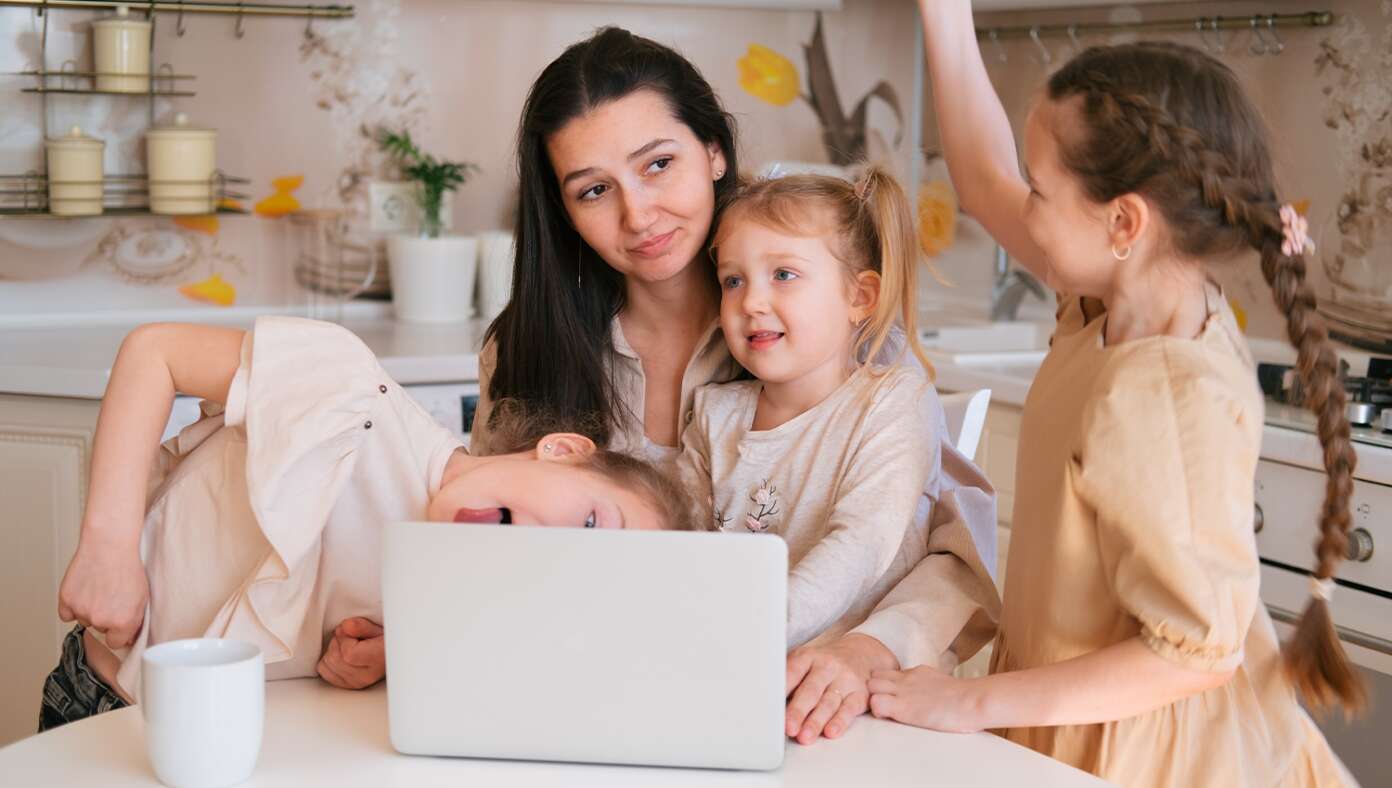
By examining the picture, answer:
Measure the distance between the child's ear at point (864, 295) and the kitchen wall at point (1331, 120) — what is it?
106 centimetres

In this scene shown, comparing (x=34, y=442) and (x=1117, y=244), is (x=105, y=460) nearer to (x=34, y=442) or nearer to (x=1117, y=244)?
(x=1117, y=244)

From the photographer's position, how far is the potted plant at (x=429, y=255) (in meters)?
3.00

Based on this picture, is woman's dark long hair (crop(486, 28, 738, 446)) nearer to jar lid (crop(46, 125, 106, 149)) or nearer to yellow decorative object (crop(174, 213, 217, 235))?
jar lid (crop(46, 125, 106, 149))

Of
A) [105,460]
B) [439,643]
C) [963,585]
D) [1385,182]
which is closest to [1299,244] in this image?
[963,585]

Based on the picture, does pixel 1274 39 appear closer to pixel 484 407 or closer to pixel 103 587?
pixel 484 407

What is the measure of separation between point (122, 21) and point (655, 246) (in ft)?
5.67

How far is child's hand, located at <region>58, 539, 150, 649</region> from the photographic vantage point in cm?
113

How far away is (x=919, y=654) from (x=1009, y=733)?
0.11 m

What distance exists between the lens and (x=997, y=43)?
3.16 m

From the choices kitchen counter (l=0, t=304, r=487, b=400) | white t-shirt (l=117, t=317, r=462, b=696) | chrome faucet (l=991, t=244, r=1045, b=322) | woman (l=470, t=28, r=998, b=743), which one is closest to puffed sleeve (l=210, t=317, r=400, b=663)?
white t-shirt (l=117, t=317, r=462, b=696)

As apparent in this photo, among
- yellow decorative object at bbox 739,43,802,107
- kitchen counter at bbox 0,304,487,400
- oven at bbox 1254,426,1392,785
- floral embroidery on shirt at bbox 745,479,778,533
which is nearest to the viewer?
floral embroidery on shirt at bbox 745,479,778,533

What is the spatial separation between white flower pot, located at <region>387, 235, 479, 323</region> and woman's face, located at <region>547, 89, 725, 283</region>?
4.95 ft

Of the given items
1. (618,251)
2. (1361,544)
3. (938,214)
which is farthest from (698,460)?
(938,214)

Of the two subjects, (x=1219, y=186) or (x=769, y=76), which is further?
(x=769, y=76)
